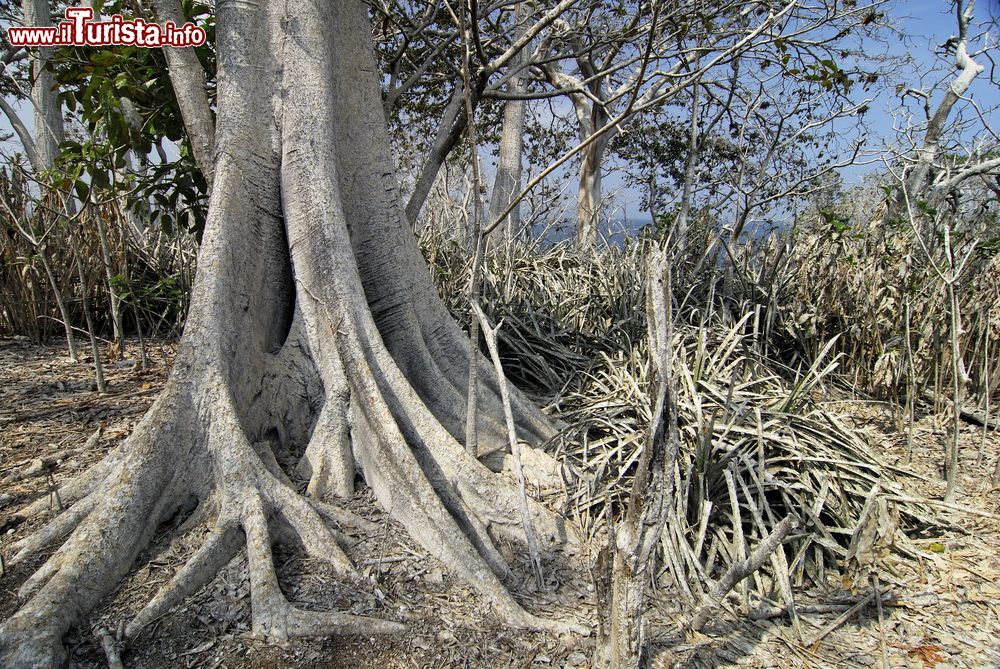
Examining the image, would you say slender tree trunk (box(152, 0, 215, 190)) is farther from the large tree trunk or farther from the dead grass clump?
the dead grass clump

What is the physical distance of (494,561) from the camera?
2684 mm

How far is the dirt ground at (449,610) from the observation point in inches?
81.5

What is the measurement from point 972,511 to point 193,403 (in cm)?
382

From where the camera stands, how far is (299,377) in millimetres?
3027

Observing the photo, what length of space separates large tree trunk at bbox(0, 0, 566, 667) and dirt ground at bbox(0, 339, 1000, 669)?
83mm

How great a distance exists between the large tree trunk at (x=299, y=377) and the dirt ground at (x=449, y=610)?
0.27ft

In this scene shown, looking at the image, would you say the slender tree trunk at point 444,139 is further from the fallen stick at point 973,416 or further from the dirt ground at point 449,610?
the fallen stick at point 973,416

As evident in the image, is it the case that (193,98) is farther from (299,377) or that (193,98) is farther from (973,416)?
(973,416)

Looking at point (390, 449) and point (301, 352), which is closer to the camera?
point (390, 449)

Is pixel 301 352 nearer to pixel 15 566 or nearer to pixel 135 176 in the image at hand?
pixel 15 566

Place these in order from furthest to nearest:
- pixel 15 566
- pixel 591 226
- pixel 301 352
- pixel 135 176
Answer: pixel 591 226 → pixel 135 176 → pixel 301 352 → pixel 15 566

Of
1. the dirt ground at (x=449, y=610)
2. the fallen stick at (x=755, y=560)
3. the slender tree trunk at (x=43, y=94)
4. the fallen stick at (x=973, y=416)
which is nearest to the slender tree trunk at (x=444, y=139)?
the dirt ground at (x=449, y=610)

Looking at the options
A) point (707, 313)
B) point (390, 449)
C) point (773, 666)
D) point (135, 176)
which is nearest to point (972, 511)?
point (773, 666)

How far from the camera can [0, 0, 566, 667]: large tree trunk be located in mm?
2408
